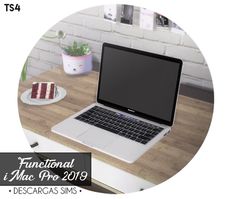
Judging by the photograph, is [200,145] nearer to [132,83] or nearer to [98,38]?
[132,83]

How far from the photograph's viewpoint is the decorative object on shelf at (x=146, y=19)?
5.49 ft

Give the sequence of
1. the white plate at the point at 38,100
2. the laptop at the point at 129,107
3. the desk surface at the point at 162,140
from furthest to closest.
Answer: the white plate at the point at 38,100 → the laptop at the point at 129,107 → the desk surface at the point at 162,140

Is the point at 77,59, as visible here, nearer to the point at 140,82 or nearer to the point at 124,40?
the point at 124,40

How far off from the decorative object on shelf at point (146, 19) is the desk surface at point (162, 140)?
0.35 meters

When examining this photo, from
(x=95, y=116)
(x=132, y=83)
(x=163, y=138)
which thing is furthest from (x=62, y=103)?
(x=163, y=138)

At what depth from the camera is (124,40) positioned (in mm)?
1845

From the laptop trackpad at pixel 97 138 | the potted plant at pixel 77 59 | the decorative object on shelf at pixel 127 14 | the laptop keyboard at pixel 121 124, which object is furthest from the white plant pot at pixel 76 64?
the laptop trackpad at pixel 97 138

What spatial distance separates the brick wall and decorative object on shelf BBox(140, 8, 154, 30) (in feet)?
0.10

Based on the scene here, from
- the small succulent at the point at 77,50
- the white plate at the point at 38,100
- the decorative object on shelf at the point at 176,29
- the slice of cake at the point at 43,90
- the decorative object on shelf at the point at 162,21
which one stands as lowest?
the white plate at the point at 38,100

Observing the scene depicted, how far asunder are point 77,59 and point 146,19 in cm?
40

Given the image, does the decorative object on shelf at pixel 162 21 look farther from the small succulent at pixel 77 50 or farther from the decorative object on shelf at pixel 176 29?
the small succulent at pixel 77 50

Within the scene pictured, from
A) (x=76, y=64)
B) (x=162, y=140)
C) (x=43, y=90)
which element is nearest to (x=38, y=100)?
(x=43, y=90)

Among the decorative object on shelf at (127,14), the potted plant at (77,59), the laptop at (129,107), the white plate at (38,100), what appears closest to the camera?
the laptop at (129,107)

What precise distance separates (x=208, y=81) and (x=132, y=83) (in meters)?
0.42
